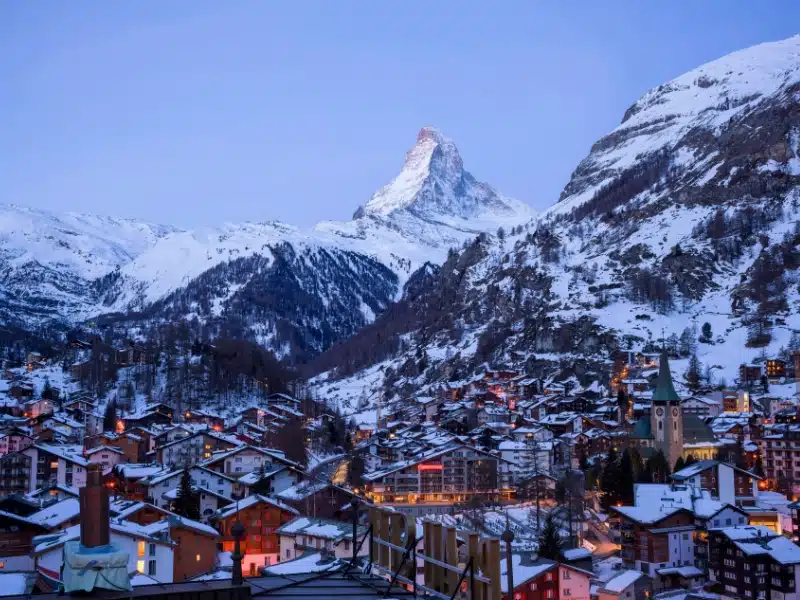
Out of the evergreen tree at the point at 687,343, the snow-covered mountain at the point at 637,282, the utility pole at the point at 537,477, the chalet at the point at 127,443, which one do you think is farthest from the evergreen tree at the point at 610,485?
the evergreen tree at the point at 687,343

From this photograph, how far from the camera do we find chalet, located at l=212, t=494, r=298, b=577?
48.2 metres

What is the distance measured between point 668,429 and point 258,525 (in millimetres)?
40230

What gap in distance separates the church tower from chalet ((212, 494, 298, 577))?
3726 centimetres

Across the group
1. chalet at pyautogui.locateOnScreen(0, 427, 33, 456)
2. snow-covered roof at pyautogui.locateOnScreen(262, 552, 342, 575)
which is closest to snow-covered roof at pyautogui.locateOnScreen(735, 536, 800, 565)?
snow-covered roof at pyautogui.locateOnScreen(262, 552, 342, 575)

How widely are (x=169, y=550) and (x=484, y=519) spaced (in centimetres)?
2517

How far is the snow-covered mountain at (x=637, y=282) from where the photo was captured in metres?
120

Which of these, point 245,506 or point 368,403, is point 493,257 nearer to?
point 368,403

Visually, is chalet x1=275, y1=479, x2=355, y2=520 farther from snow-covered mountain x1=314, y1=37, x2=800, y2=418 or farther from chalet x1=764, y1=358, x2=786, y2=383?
chalet x1=764, y1=358, x2=786, y2=383

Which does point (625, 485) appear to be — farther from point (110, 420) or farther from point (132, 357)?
point (132, 357)

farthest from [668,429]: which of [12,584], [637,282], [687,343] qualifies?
[12,584]

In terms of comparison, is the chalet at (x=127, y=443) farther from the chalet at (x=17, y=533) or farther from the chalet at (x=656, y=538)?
the chalet at (x=656, y=538)

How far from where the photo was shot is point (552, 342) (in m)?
126

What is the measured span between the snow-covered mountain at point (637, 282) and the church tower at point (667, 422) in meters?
28.8

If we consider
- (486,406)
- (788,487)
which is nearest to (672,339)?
(486,406)
